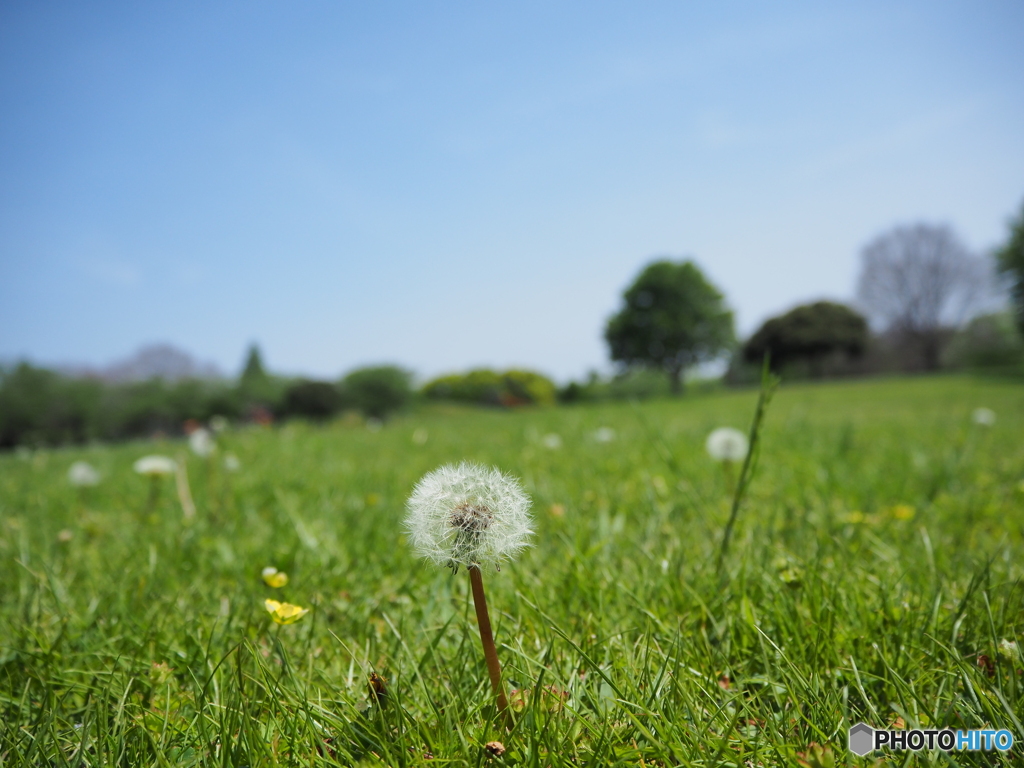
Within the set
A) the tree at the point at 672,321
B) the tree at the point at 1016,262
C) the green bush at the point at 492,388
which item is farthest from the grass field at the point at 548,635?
the tree at the point at 672,321

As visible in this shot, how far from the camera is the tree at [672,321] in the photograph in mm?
37969

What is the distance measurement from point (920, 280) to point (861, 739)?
4093 centimetres

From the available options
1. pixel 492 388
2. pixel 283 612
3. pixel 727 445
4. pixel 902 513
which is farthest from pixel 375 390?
pixel 283 612

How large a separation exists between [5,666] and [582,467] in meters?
2.78

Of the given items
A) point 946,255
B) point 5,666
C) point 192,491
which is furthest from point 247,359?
point 946,255

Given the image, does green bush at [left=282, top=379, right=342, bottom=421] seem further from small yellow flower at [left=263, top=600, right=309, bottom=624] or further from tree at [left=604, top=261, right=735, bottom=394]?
tree at [left=604, top=261, right=735, bottom=394]

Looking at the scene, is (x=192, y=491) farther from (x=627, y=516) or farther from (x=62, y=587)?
(x=627, y=516)

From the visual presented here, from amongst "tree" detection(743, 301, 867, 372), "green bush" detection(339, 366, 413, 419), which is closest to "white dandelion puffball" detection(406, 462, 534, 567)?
"green bush" detection(339, 366, 413, 419)

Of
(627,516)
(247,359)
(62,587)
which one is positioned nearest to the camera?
(62,587)

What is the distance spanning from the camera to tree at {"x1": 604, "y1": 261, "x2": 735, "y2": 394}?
37969mm

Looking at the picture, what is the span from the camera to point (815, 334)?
38.9m

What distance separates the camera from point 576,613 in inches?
53.0

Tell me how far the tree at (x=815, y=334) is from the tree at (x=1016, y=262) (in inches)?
628

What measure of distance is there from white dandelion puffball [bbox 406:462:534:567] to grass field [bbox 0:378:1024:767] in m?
0.20
